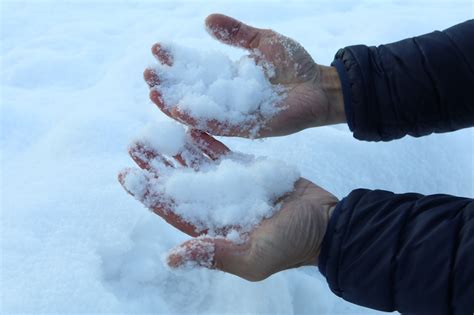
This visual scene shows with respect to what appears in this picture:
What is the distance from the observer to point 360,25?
2787mm

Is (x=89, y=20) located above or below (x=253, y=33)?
below

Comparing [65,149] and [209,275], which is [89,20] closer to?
[65,149]

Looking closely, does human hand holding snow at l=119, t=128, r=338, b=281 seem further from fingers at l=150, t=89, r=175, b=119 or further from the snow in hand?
fingers at l=150, t=89, r=175, b=119

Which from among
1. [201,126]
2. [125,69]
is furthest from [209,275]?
[125,69]

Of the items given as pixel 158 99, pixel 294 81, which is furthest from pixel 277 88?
pixel 158 99

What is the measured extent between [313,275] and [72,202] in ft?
2.74

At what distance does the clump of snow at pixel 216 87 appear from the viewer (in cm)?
141

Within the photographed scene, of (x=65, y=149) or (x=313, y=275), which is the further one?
(x=65, y=149)

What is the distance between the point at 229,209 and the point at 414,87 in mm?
735

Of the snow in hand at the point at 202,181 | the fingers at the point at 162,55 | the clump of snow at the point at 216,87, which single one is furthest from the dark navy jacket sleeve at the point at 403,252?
the fingers at the point at 162,55

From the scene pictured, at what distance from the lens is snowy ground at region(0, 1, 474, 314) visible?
128cm

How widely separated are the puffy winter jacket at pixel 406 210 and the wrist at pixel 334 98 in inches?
1.5

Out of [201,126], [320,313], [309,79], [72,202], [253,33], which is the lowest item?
[320,313]

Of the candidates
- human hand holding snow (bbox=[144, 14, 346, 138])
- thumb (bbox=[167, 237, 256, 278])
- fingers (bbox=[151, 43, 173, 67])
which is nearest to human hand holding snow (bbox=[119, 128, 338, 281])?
thumb (bbox=[167, 237, 256, 278])
